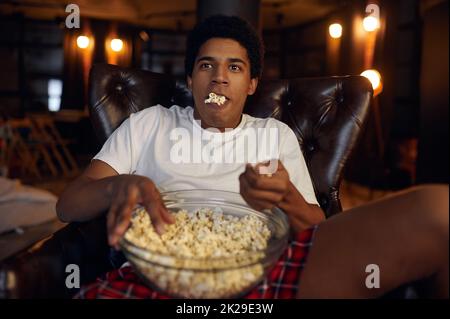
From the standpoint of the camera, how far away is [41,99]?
366 inches

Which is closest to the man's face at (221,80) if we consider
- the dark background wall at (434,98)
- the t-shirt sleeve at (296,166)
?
the t-shirt sleeve at (296,166)

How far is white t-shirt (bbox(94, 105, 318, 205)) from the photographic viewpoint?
4.60 ft

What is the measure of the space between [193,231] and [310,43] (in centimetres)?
817

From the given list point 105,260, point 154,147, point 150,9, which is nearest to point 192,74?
point 154,147

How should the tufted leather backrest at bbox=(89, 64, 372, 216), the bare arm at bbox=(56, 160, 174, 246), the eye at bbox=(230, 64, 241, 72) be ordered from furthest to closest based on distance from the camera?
the tufted leather backrest at bbox=(89, 64, 372, 216), the eye at bbox=(230, 64, 241, 72), the bare arm at bbox=(56, 160, 174, 246)

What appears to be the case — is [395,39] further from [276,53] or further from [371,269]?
[371,269]

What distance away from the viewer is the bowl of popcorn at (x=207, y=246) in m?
0.78

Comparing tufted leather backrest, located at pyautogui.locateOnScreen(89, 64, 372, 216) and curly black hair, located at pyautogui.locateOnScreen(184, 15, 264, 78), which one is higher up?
curly black hair, located at pyautogui.locateOnScreen(184, 15, 264, 78)

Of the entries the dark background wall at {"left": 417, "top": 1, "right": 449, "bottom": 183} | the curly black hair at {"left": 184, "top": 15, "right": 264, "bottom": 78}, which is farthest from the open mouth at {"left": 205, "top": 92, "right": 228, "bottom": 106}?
the dark background wall at {"left": 417, "top": 1, "right": 449, "bottom": 183}

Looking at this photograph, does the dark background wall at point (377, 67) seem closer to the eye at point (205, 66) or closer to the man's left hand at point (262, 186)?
the eye at point (205, 66)

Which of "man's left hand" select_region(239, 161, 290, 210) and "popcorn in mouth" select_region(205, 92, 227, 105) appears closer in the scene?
"man's left hand" select_region(239, 161, 290, 210)

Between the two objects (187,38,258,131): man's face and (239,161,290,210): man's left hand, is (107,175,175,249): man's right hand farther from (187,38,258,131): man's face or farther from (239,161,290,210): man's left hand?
(187,38,258,131): man's face

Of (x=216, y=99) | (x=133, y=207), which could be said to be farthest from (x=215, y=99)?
(x=133, y=207)

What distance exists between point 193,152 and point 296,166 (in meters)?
0.35
